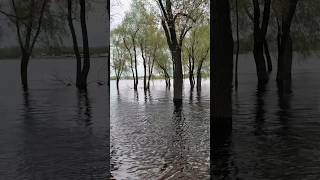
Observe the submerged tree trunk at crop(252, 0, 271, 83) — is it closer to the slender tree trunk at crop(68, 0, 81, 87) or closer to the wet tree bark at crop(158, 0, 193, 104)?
the slender tree trunk at crop(68, 0, 81, 87)

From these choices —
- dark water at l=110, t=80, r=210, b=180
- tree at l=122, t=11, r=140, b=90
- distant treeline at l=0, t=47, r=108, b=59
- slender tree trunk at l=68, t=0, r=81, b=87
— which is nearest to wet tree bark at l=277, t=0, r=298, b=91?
dark water at l=110, t=80, r=210, b=180

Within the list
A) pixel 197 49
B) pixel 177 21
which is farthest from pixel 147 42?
pixel 177 21

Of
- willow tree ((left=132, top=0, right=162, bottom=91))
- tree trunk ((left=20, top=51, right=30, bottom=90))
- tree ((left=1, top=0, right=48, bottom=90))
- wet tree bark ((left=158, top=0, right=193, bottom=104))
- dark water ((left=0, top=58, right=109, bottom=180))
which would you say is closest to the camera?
dark water ((left=0, top=58, right=109, bottom=180))

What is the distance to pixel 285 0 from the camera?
9086 millimetres

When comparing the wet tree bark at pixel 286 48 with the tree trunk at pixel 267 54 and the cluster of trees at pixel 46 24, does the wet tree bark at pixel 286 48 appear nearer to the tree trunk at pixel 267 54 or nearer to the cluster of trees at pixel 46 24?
the tree trunk at pixel 267 54

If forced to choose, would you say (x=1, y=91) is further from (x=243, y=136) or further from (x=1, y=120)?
(x=243, y=136)

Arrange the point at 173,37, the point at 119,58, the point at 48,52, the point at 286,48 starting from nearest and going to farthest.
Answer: the point at 48,52, the point at 286,48, the point at 173,37, the point at 119,58

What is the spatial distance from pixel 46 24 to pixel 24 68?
0.71 metres

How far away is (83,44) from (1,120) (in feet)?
5.41

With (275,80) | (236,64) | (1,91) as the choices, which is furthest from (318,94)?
(1,91)

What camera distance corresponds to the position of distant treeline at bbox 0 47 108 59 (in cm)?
668

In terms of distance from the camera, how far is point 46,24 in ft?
23.1

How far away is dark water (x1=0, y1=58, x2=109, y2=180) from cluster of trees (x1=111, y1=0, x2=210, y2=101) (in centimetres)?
1253

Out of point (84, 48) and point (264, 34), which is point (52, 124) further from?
point (264, 34)
